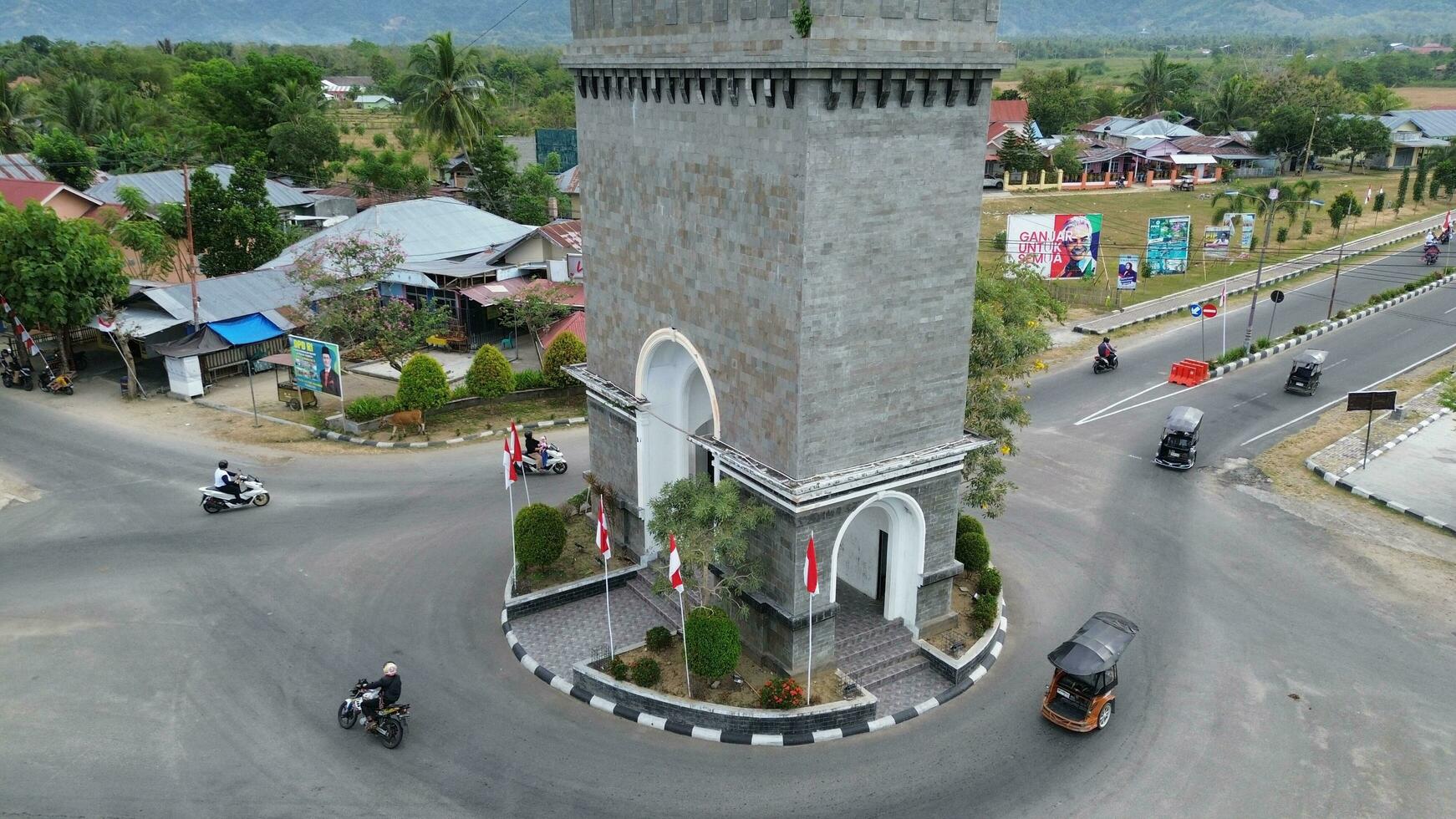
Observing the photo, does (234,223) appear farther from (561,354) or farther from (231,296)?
(561,354)

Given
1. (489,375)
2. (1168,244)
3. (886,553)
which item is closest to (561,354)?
(489,375)

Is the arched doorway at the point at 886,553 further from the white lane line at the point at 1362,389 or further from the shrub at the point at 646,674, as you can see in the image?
the white lane line at the point at 1362,389

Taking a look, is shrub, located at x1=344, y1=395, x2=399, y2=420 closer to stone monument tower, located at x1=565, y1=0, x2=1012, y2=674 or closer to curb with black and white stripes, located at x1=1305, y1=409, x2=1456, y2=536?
stone monument tower, located at x1=565, y1=0, x2=1012, y2=674

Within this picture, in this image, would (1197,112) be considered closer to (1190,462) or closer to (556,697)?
(1190,462)

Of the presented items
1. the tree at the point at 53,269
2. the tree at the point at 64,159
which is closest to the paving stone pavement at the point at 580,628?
the tree at the point at 53,269

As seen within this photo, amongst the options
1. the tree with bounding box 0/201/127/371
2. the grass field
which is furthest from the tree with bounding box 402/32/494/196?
the grass field

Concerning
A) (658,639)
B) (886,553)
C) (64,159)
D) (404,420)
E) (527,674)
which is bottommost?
(527,674)
